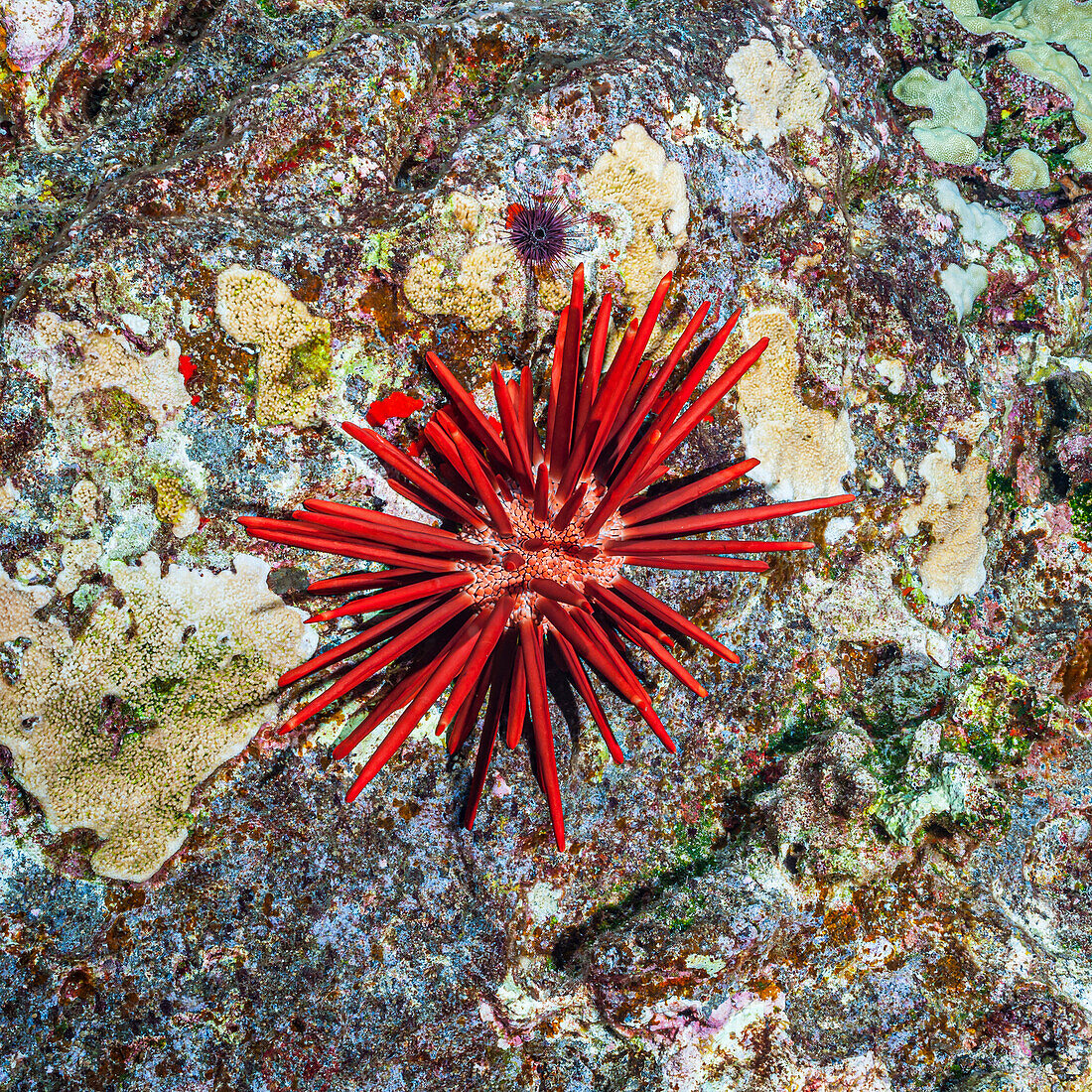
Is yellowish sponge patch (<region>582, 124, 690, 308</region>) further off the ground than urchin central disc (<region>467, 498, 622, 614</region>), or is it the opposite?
yellowish sponge patch (<region>582, 124, 690, 308</region>)

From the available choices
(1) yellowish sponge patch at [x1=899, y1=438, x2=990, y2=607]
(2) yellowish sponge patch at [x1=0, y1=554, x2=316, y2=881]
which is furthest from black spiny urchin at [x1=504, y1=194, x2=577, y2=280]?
(1) yellowish sponge patch at [x1=899, y1=438, x2=990, y2=607]

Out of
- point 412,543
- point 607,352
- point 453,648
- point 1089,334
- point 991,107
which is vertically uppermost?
point 991,107

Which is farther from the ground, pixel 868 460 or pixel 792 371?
pixel 792 371

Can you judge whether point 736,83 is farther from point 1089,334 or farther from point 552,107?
point 1089,334

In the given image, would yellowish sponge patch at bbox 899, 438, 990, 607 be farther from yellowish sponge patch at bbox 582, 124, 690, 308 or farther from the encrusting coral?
the encrusting coral

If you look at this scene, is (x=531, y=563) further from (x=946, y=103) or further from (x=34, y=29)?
(x=946, y=103)

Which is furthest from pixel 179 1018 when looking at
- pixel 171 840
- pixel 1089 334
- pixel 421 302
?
pixel 1089 334
